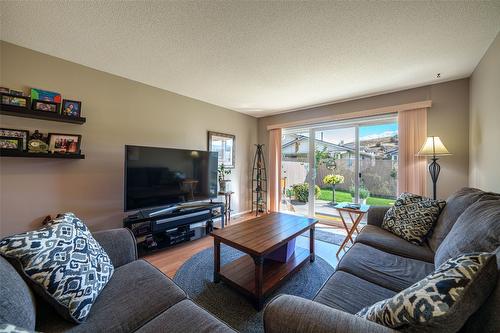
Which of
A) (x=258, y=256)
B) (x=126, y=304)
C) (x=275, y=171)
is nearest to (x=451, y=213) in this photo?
(x=258, y=256)

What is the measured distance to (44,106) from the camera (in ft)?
6.65

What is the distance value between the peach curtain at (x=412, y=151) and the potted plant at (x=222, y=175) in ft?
9.41

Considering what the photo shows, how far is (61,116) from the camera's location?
209cm

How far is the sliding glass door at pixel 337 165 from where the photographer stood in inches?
128

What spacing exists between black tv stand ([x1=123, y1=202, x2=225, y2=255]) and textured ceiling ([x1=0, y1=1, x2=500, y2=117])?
71.4 inches

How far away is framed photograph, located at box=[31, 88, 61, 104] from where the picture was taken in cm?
204

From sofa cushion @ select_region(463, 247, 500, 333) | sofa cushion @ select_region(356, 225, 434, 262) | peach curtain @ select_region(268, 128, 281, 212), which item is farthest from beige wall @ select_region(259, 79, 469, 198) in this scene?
sofa cushion @ select_region(463, 247, 500, 333)

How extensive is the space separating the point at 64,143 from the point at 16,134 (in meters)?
0.35

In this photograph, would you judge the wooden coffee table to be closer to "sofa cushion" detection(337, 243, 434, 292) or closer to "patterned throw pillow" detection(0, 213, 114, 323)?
"sofa cushion" detection(337, 243, 434, 292)

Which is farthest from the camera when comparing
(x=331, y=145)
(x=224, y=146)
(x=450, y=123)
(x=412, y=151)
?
(x=224, y=146)

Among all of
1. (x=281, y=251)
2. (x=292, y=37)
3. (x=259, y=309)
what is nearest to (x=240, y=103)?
(x=292, y=37)

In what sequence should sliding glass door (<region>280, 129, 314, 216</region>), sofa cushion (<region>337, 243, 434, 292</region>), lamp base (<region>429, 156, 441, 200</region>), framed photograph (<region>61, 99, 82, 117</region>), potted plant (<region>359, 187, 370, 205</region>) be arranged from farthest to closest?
sliding glass door (<region>280, 129, 314, 216</region>)
potted plant (<region>359, 187, 370, 205</region>)
lamp base (<region>429, 156, 441, 200</region>)
framed photograph (<region>61, 99, 82, 117</region>)
sofa cushion (<region>337, 243, 434, 292</region>)

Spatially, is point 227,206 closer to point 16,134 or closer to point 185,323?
point 16,134

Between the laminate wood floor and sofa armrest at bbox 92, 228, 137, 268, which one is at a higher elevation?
sofa armrest at bbox 92, 228, 137, 268
